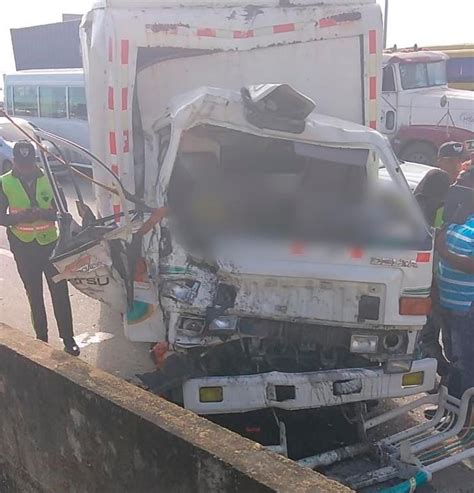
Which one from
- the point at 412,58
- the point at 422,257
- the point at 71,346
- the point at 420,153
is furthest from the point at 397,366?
the point at 412,58

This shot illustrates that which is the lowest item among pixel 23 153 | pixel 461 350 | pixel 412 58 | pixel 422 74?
pixel 461 350

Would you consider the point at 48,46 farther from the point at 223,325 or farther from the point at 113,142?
the point at 223,325

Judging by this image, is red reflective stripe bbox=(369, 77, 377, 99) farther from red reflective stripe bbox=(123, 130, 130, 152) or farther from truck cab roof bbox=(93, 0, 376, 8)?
red reflective stripe bbox=(123, 130, 130, 152)

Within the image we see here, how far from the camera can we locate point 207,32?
4668 millimetres

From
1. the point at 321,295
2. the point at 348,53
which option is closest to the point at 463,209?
the point at 321,295

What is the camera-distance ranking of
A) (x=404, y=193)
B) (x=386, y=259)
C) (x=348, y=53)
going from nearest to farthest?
A: (x=386, y=259)
(x=404, y=193)
(x=348, y=53)

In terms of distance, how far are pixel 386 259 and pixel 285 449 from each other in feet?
3.90

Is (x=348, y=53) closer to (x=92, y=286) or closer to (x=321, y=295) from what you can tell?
(x=321, y=295)

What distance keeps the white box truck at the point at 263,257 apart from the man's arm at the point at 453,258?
41 cm

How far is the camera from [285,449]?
12.3 feet

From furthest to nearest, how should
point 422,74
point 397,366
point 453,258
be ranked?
point 422,74 < point 453,258 < point 397,366

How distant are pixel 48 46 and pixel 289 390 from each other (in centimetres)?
2351

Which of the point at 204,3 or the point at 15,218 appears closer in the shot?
the point at 204,3

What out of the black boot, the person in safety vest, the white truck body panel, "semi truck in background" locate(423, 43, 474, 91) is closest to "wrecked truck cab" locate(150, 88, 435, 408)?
the white truck body panel
